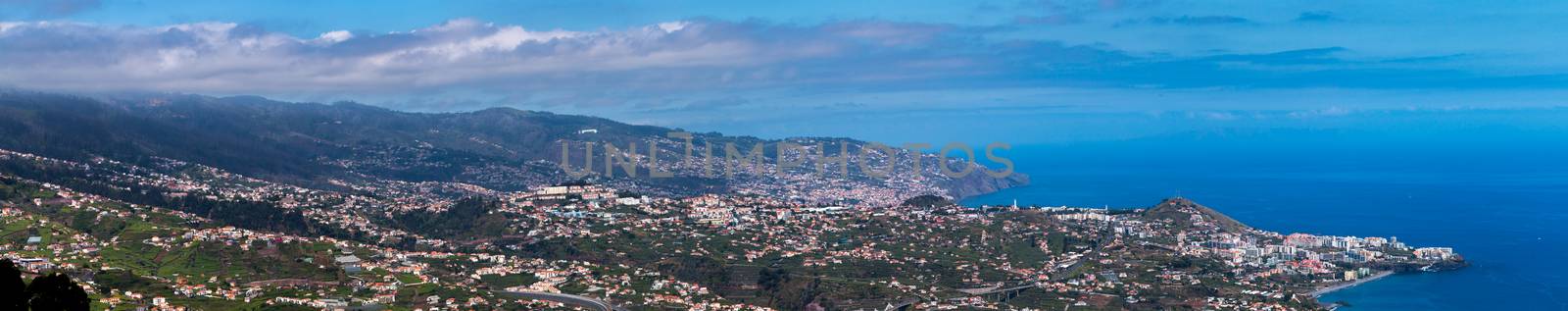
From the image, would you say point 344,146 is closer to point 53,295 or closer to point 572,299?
point 572,299

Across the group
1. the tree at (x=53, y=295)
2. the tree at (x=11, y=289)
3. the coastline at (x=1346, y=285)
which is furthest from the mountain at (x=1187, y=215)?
the tree at (x=11, y=289)

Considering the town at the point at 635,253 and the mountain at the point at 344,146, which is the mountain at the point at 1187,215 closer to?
the town at the point at 635,253

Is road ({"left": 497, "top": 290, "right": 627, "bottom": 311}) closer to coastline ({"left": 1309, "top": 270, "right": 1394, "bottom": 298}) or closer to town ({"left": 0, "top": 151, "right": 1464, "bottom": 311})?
town ({"left": 0, "top": 151, "right": 1464, "bottom": 311})

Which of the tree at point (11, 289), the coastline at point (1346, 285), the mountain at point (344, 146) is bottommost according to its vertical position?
the coastline at point (1346, 285)

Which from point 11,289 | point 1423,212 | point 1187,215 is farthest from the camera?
point 1423,212

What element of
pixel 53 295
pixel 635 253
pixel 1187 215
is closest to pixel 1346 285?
pixel 1187 215

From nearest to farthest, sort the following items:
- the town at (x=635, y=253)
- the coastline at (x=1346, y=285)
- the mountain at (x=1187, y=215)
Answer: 1. the town at (x=635, y=253)
2. the coastline at (x=1346, y=285)
3. the mountain at (x=1187, y=215)
